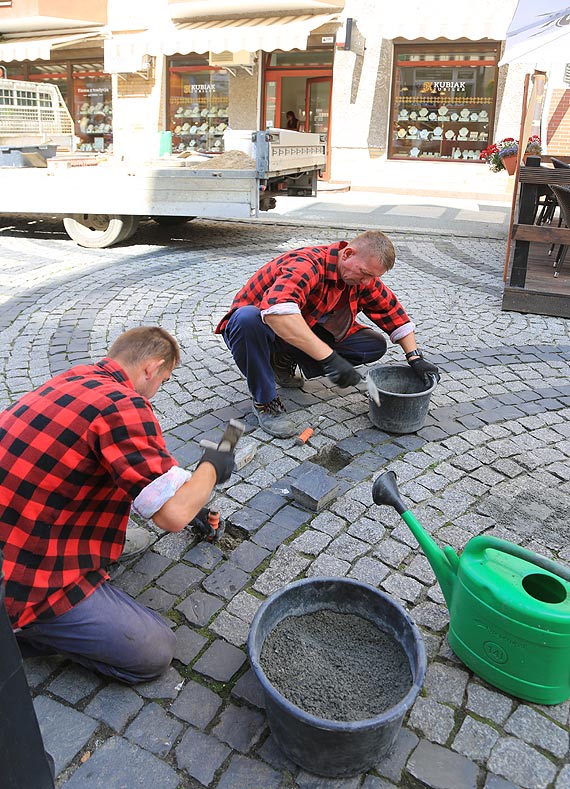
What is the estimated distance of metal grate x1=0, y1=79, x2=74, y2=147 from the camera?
1105cm

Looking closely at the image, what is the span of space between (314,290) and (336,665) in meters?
2.27

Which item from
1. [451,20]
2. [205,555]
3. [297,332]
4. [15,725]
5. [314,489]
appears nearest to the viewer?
[15,725]

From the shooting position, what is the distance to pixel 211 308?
6.30 meters

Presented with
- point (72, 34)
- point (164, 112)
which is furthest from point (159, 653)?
point (72, 34)

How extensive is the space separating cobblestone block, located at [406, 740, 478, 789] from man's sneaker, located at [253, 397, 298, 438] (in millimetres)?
2106

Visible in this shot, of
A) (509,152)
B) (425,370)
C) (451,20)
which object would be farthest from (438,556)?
(451,20)

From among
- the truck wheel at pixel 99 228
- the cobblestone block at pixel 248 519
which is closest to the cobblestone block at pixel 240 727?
the cobblestone block at pixel 248 519

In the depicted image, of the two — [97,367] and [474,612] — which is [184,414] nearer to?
[97,367]

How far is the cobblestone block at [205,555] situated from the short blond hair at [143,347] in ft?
3.32

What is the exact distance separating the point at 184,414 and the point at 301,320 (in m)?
1.09

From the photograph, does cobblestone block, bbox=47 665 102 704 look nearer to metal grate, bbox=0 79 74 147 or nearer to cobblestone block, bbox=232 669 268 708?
cobblestone block, bbox=232 669 268 708


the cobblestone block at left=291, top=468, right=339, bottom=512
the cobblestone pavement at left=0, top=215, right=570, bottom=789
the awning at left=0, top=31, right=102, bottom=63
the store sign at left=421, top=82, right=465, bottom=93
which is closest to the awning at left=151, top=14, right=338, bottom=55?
the store sign at left=421, top=82, right=465, bottom=93

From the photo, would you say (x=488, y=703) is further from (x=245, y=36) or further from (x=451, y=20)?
(x=245, y=36)

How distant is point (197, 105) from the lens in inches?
693
